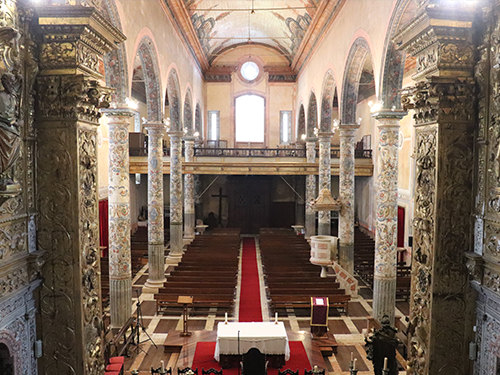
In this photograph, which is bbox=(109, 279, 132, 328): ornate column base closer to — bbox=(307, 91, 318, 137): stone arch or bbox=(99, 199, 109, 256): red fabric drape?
bbox=(99, 199, 109, 256): red fabric drape

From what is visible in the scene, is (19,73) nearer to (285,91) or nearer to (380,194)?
(380,194)

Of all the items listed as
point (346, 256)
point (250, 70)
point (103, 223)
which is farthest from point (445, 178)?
point (250, 70)

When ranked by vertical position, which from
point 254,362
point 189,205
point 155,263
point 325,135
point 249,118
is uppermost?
point 249,118

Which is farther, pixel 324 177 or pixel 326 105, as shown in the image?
pixel 324 177

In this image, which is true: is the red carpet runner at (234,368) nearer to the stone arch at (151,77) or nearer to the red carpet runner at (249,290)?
the red carpet runner at (249,290)

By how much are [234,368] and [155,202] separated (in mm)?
6712

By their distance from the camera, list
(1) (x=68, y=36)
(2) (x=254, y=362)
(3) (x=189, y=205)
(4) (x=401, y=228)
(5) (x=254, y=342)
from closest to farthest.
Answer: (1) (x=68, y=36) < (2) (x=254, y=362) < (5) (x=254, y=342) < (4) (x=401, y=228) < (3) (x=189, y=205)

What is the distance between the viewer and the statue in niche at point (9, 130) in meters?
4.13

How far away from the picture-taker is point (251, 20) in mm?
21500

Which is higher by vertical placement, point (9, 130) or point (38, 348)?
point (9, 130)

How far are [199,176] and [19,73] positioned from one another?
71.2ft

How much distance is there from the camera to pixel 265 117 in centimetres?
2767

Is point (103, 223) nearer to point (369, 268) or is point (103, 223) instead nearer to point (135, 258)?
point (135, 258)

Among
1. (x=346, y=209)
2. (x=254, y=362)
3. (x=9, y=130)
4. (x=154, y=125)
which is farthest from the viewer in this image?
(x=346, y=209)
